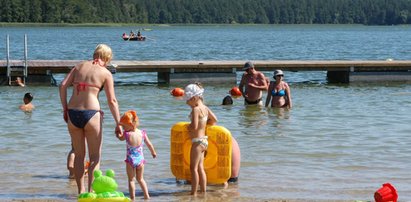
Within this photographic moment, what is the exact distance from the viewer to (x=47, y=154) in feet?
44.2

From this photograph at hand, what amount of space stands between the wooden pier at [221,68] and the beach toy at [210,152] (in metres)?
15.9

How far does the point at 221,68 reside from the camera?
27.3 m

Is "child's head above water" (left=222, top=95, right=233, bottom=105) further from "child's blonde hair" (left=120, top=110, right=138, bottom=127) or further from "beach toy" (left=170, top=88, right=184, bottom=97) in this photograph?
"child's blonde hair" (left=120, top=110, right=138, bottom=127)

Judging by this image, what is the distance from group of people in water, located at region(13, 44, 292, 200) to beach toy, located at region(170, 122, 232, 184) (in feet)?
0.76

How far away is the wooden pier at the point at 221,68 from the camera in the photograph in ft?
86.1

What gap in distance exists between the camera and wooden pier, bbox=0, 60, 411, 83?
2623cm

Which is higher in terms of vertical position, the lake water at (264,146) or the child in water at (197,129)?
the child in water at (197,129)

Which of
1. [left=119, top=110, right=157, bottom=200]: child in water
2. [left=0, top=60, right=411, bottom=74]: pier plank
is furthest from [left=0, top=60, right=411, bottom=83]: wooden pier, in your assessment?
[left=119, top=110, right=157, bottom=200]: child in water

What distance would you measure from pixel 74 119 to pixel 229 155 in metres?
2.17

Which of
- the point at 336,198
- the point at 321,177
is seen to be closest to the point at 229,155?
the point at 336,198

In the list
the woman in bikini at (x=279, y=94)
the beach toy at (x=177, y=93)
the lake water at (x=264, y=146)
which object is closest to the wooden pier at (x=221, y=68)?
the lake water at (x=264, y=146)

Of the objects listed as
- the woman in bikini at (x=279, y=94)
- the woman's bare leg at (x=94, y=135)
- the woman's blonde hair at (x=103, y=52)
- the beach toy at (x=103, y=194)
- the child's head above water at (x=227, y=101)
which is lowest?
the child's head above water at (x=227, y=101)

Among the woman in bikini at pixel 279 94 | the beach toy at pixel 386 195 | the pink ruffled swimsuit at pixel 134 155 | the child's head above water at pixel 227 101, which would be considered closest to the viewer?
the beach toy at pixel 386 195

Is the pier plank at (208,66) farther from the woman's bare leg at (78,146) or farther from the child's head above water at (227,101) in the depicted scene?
the woman's bare leg at (78,146)
